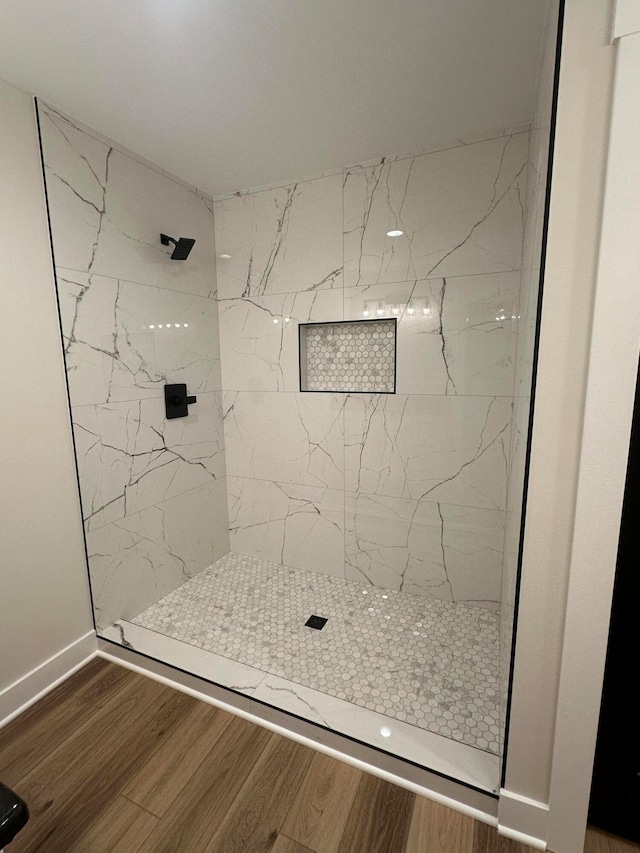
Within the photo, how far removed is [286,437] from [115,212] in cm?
155

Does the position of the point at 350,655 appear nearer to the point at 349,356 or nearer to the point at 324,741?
the point at 324,741

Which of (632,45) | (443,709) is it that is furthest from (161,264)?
(443,709)

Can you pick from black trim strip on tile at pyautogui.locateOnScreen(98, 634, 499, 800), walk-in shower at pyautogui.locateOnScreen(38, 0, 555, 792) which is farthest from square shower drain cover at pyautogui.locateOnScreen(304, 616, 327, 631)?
black trim strip on tile at pyautogui.locateOnScreen(98, 634, 499, 800)

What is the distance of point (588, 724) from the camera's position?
3.41 feet

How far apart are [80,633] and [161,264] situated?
201 cm

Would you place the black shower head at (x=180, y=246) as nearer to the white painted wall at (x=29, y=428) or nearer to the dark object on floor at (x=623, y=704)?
the white painted wall at (x=29, y=428)

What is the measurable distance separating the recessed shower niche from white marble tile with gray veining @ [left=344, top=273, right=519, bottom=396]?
86 mm

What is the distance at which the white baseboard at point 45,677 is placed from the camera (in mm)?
1630

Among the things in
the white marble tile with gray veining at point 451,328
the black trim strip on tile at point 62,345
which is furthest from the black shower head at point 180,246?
the white marble tile with gray veining at point 451,328

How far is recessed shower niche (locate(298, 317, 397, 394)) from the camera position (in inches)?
90.6

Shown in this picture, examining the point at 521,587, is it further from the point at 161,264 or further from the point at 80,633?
the point at 161,264

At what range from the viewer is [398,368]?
2.22 metres

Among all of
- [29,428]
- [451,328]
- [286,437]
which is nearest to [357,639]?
[286,437]

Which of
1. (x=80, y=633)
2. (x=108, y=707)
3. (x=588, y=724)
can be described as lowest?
(x=108, y=707)
